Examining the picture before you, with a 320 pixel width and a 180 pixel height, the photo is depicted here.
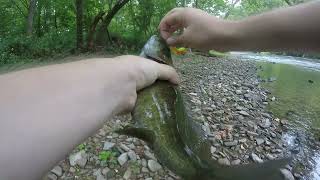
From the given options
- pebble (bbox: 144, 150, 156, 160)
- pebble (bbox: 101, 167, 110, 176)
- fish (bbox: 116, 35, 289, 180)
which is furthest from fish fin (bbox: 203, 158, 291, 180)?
pebble (bbox: 101, 167, 110, 176)

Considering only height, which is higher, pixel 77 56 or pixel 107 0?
pixel 107 0

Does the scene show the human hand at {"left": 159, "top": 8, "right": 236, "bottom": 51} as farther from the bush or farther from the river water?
the bush

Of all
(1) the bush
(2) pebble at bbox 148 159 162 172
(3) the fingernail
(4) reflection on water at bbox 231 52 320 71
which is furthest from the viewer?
(4) reflection on water at bbox 231 52 320 71

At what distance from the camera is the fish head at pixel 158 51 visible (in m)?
2.65

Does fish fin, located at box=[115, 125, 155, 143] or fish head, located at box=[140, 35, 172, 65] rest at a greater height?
fish head, located at box=[140, 35, 172, 65]

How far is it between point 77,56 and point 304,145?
8061 mm

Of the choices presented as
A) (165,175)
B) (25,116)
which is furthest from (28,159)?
(165,175)

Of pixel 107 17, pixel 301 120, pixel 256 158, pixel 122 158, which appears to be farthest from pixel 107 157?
pixel 107 17

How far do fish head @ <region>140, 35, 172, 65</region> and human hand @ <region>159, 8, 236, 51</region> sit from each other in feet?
0.42

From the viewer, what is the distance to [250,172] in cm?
336

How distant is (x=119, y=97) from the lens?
128 cm

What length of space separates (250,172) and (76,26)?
441 inches

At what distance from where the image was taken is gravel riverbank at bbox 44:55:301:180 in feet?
11.6

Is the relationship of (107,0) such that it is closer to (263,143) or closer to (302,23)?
(263,143)
